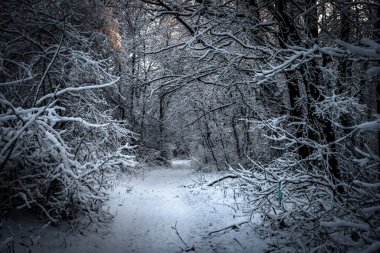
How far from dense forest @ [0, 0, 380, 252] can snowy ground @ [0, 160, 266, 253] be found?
1.66ft

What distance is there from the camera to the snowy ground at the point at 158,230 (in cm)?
561

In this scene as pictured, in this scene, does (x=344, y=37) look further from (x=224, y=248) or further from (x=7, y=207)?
(x=7, y=207)

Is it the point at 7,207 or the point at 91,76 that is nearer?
the point at 7,207

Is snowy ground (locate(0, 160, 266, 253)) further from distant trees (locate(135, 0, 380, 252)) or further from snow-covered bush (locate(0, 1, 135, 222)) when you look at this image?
distant trees (locate(135, 0, 380, 252))

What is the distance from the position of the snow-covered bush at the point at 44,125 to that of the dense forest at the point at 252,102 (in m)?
0.04

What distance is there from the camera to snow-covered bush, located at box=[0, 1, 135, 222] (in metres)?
4.94

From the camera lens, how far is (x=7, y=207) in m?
5.37

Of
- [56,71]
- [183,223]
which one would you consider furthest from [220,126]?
[56,71]

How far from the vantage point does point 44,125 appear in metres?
5.13

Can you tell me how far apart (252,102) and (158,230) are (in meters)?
6.62

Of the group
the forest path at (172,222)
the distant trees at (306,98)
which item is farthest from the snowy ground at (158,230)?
the distant trees at (306,98)

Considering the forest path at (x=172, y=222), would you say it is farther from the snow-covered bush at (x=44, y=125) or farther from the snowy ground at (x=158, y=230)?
the snow-covered bush at (x=44, y=125)

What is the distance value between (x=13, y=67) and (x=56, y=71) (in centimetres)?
101

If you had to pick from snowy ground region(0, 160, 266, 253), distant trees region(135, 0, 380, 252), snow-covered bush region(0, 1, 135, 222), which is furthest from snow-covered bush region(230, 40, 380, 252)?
snow-covered bush region(0, 1, 135, 222)
